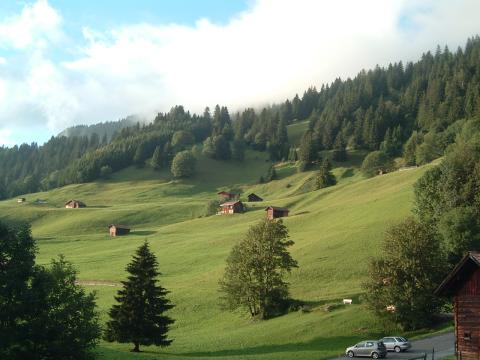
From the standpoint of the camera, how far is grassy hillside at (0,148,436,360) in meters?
48.0

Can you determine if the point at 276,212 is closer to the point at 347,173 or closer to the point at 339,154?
the point at 347,173

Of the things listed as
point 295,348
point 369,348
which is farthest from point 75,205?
point 369,348

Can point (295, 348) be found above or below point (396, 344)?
below

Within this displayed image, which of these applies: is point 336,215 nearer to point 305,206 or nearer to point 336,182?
point 305,206

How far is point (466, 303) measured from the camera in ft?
97.9

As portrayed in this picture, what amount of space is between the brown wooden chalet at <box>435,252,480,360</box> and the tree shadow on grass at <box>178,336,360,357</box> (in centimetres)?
1414

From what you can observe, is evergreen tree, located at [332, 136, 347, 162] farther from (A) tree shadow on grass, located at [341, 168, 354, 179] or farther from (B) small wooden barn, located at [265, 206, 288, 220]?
(B) small wooden barn, located at [265, 206, 288, 220]

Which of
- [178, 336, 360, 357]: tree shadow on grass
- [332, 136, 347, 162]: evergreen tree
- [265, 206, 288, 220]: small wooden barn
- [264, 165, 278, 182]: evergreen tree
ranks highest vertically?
[332, 136, 347, 162]: evergreen tree

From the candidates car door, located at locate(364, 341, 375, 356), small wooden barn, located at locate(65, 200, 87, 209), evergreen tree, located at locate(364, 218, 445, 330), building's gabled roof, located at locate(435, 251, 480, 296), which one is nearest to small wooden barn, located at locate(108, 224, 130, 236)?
small wooden barn, located at locate(65, 200, 87, 209)

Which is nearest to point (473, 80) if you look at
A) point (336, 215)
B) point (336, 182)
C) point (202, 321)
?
point (336, 182)

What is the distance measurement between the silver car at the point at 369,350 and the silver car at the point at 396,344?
145 centimetres

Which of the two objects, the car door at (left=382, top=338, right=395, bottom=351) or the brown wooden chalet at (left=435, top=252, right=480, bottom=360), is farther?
the car door at (left=382, top=338, right=395, bottom=351)

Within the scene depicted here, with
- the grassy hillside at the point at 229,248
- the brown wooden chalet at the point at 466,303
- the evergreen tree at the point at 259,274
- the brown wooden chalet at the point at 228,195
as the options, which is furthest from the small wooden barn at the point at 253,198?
the brown wooden chalet at the point at 466,303

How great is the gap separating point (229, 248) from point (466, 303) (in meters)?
63.3
